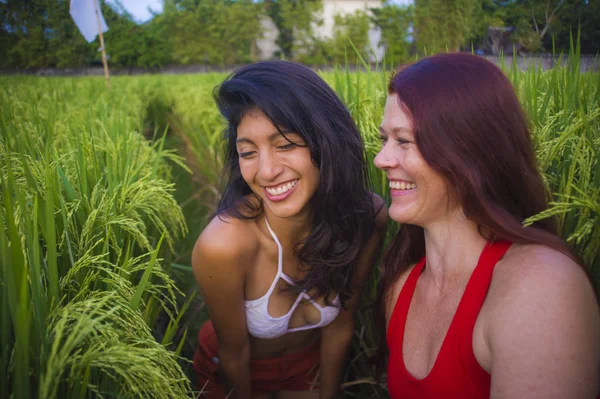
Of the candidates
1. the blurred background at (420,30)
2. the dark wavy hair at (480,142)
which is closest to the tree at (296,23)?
the blurred background at (420,30)

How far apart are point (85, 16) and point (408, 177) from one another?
593cm

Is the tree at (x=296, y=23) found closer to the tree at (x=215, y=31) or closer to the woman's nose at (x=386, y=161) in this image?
the tree at (x=215, y=31)

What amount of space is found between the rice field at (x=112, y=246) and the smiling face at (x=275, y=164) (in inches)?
15.4

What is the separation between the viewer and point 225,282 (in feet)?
5.18

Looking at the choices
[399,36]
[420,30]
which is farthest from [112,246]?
[399,36]

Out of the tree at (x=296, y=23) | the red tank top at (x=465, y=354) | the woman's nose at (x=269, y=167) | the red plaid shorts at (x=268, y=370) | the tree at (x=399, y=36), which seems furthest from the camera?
the tree at (x=296, y=23)

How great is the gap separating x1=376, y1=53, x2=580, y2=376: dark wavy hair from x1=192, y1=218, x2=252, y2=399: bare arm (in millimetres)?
774

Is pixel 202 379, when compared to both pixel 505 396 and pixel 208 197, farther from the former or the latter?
pixel 208 197

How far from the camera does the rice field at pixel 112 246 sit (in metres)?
0.84

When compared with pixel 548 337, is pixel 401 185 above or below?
above

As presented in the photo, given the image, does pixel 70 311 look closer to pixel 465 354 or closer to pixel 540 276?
pixel 465 354

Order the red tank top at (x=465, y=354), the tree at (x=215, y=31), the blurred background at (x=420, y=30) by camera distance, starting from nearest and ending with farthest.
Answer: the red tank top at (x=465, y=354), the blurred background at (x=420, y=30), the tree at (x=215, y=31)

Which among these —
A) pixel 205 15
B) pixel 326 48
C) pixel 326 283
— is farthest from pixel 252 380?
pixel 205 15

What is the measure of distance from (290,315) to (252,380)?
0.50 m
